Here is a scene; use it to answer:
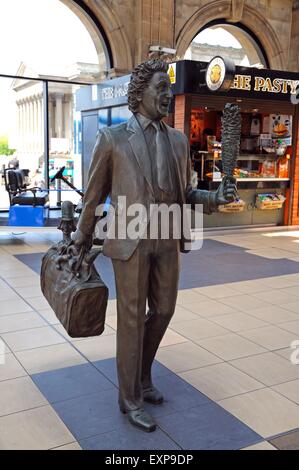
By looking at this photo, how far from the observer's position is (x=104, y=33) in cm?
1232

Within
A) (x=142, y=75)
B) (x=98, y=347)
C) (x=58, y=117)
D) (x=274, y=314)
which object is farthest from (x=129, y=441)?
(x=58, y=117)

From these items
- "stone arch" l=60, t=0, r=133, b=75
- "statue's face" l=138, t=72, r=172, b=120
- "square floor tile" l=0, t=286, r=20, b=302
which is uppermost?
"stone arch" l=60, t=0, r=133, b=75

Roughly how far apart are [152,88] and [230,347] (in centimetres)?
240

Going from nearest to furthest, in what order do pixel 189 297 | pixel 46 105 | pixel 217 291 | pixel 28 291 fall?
pixel 189 297
pixel 28 291
pixel 217 291
pixel 46 105

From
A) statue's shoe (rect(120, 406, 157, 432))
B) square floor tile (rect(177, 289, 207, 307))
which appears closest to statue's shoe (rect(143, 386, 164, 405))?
statue's shoe (rect(120, 406, 157, 432))

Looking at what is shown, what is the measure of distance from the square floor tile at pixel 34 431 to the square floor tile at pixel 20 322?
1.59 meters

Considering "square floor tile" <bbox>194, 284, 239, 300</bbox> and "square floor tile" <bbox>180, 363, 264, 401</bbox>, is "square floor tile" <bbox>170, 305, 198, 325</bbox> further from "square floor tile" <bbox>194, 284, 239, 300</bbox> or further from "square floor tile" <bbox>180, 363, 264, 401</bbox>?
"square floor tile" <bbox>180, 363, 264, 401</bbox>

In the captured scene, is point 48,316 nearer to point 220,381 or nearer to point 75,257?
point 220,381

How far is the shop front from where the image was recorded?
9406 millimetres

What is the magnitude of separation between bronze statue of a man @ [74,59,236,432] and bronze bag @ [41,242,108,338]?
10cm

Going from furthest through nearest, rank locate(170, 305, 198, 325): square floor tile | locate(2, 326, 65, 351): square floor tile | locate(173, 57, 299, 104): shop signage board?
locate(173, 57, 299, 104): shop signage board < locate(170, 305, 198, 325): square floor tile < locate(2, 326, 65, 351): square floor tile

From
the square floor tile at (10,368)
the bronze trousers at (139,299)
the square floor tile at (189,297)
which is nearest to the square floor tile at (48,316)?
the square floor tile at (10,368)

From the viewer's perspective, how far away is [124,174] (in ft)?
9.46

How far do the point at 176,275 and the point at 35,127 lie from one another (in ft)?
33.6
